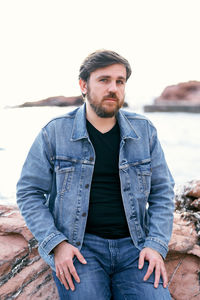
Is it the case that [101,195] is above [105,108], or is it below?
below

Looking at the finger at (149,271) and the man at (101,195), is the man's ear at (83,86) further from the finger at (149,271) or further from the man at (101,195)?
the finger at (149,271)

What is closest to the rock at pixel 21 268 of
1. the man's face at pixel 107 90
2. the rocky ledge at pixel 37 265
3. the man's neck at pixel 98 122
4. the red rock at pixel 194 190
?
the rocky ledge at pixel 37 265

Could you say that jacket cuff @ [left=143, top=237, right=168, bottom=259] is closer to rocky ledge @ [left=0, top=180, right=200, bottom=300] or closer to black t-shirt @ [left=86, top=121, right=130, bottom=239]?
black t-shirt @ [left=86, top=121, right=130, bottom=239]

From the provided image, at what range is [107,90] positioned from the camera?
2033 millimetres

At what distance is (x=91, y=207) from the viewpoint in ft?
6.35

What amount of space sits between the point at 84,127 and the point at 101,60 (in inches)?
18.3

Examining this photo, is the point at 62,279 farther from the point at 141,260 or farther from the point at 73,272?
the point at 141,260

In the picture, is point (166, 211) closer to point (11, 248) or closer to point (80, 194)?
point (80, 194)

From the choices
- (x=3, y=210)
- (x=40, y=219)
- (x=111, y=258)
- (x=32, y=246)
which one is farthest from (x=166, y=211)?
(x=3, y=210)

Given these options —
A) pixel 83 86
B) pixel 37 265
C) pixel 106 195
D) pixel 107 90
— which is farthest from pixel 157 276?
pixel 83 86

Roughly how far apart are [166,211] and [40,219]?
32.3 inches

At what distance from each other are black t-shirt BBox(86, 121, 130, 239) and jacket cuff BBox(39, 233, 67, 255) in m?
0.21

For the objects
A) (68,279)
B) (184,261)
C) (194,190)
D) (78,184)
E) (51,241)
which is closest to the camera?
(68,279)

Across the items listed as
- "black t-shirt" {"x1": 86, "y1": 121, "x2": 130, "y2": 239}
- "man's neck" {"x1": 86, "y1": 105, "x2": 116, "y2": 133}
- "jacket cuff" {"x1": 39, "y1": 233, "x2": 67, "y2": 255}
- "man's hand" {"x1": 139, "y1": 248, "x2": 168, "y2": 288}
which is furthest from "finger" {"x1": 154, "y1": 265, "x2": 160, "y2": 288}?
"man's neck" {"x1": 86, "y1": 105, "x2": 116, "y2": 133}
